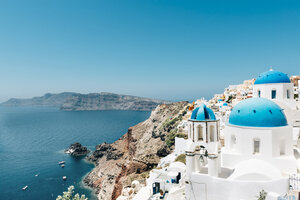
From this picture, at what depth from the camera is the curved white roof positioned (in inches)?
448

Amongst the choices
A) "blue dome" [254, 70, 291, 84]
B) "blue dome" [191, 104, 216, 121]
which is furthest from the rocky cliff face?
"blue dome" [254, 70, 291, 84]

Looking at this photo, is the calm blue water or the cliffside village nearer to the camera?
the cliffside village

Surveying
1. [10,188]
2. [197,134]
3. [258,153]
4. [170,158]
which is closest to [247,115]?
[258,153]

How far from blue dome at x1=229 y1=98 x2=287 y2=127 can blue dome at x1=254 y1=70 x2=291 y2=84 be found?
909 cm

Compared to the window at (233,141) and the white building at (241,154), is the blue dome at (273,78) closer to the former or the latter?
the white building at (241,154)

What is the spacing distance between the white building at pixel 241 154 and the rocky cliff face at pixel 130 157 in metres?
16.6

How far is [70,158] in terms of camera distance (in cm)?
6197

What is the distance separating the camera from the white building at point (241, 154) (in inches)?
454

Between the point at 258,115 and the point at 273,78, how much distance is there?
10.5 m

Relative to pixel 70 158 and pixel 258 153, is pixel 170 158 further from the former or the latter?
pixel 70 158

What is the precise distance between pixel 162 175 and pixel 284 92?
50.0ft

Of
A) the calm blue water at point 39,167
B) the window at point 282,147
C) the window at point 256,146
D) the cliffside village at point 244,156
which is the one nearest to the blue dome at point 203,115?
the cliffside village at point 244,156

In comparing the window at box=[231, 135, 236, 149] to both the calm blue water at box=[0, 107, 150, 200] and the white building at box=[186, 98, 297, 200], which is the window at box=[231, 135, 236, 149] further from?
the calm blue water at box=[0, 107, 150, 200]

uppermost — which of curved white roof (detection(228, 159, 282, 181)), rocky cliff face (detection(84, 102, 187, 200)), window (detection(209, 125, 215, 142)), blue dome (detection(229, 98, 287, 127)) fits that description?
blue dome (detection(229, 98, 287, 127))
